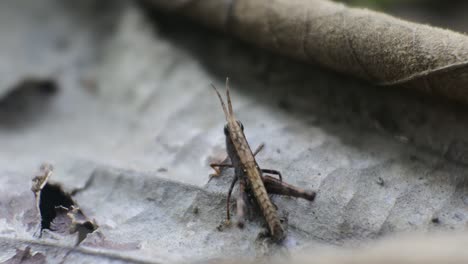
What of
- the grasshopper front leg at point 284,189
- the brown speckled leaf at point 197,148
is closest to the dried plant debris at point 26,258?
the brown speckled leaf at point 197,148

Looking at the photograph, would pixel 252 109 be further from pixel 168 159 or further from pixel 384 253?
pixel 384 253

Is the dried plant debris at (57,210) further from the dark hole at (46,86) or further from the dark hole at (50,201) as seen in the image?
the dark hole at (46,86)

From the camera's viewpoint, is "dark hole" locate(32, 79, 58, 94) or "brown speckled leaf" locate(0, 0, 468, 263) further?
"dark hole" locate(32, 79, 58, 94)

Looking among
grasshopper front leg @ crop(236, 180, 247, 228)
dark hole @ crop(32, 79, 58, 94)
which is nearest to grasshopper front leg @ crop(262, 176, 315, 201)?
grasshopper front leg @ crop(236, 180, 247, 228)

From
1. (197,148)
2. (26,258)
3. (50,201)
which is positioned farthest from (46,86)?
(26,258)

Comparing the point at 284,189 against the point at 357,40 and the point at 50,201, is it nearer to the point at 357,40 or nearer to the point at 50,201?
the point at 357,40

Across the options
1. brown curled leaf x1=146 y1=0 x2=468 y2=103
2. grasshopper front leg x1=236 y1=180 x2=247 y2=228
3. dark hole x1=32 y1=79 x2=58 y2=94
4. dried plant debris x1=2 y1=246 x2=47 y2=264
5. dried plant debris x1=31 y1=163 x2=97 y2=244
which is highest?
brown curled leaf x1=146 y1=0 x2=468 y2=103

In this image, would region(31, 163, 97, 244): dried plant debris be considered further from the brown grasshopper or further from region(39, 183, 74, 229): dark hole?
the brown grasshopper
